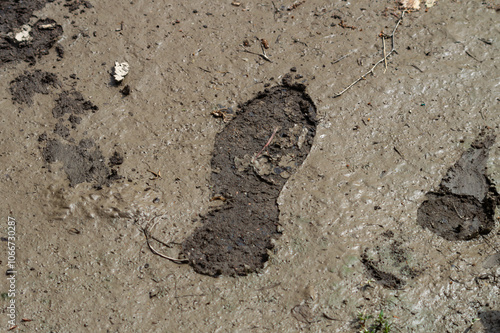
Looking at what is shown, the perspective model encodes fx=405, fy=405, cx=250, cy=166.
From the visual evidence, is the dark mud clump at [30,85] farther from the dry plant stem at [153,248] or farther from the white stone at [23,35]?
the dry plant stem at [153,248]

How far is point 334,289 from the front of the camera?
9.95 feet

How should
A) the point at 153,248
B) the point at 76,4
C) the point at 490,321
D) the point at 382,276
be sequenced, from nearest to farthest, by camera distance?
the point at 490,321 → the point at 382,276 → the point at 153,248 → the point at 76,4

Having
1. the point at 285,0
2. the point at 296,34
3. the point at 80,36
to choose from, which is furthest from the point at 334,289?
the point at 80,36

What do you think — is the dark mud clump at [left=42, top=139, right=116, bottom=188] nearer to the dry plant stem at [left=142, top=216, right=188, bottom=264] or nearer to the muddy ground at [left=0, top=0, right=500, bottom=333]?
the muddy ground at [left=0, top=0, right=500, bottom=333]

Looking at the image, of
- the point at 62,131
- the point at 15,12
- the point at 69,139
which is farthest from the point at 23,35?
the point at 69,139

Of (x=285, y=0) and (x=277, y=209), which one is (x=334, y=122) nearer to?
(x=277, y=209)

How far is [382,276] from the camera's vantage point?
3090 millimetres

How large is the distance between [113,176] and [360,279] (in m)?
2.24

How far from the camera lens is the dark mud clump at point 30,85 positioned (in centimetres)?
405

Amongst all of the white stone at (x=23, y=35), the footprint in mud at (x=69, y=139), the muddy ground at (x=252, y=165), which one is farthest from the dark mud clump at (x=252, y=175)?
the white stone at (x=23, y=35)

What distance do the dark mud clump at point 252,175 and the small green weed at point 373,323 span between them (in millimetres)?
836

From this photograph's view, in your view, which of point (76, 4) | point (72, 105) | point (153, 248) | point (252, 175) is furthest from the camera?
point (76, 4)

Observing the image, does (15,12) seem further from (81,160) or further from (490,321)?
(490,321)

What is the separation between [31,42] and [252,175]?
2.89 metres
